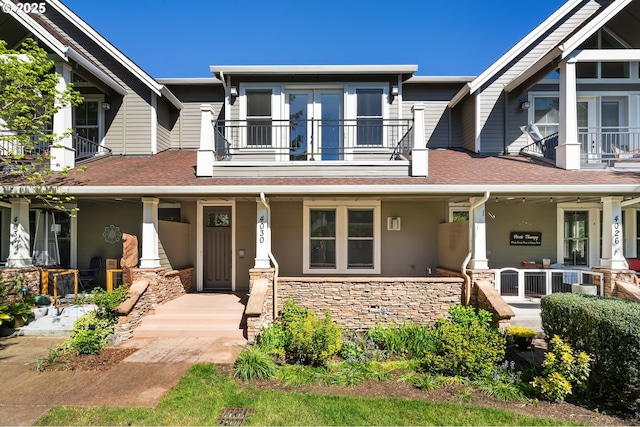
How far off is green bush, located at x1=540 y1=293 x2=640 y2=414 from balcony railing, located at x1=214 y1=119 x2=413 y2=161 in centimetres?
557

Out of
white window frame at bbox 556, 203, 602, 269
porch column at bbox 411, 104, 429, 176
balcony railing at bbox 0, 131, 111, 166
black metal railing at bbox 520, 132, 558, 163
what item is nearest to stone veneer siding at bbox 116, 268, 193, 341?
balcony railing at bbox 0, 131, 111, 166

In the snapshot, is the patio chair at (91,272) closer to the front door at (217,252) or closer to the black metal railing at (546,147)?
the front door at (217,252)

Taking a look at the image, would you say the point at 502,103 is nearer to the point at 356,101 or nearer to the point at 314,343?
the point at 356,101

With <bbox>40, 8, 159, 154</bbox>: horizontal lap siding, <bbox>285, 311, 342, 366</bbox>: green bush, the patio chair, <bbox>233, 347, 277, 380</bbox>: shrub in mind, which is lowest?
<bbox>233, 347, 277, 380</bbox>: shrub

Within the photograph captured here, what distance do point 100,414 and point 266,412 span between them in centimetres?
208

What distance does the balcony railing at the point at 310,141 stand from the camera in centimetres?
987

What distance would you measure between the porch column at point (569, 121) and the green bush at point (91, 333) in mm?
11156

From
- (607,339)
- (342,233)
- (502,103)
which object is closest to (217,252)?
(342,233)

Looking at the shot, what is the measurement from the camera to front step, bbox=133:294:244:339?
750cm

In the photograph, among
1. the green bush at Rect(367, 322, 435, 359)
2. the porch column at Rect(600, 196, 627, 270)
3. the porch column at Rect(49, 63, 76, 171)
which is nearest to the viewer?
the green bush at Rect(367, 322, 435, 359)

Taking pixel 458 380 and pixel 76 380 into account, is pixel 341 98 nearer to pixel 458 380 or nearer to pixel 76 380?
pixel 458 380

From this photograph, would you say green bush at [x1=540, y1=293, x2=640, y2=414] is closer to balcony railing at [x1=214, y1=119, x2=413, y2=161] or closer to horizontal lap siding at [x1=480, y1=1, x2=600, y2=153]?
balcony railing at [x1=214, y1=119, x2=413, y2=161]

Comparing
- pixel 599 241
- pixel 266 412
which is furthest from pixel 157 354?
pixel 599 241

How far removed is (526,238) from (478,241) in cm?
348
